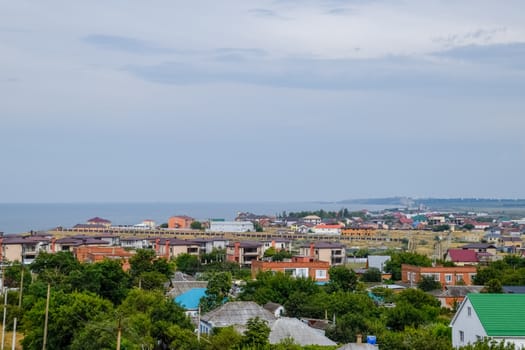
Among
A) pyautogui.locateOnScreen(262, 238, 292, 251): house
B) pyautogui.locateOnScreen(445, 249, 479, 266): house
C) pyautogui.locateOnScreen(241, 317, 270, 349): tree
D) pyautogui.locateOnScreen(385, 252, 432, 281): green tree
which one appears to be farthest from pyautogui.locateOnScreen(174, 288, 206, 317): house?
pyautogui.locateOnScreen(262, 238, 292, 251): house

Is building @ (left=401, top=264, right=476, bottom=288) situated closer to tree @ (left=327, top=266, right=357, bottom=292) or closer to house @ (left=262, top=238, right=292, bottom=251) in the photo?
tree @ (left=327, top=266, right=357, bottom=292)

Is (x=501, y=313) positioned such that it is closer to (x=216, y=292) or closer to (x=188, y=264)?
(x=216, y=292)

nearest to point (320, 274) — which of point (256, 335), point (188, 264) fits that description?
point (188, 264)

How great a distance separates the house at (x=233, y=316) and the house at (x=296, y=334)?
3.71 feet

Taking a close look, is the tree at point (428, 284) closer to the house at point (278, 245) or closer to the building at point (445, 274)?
the building at point (445, 274)

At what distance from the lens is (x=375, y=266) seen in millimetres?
58094

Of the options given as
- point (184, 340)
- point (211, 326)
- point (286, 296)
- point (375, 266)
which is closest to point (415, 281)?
point (375, 266)

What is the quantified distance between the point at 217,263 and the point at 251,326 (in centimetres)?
3443

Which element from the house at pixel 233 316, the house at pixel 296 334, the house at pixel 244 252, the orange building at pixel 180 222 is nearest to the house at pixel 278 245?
the house at pixel 244 252

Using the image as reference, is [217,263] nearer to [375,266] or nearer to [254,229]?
[375,266]

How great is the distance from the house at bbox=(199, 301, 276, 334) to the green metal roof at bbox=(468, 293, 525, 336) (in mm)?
7901

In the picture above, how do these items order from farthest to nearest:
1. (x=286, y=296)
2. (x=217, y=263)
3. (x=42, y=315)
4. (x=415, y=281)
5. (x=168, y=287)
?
(x=217, y=263) < (x=415, y=281) < (x=168, y=287) < (x=286, y=296) < (x=42, y=315)

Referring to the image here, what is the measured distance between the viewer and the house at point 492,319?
2041 centimetres

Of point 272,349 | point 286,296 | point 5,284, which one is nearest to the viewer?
point 272,349
